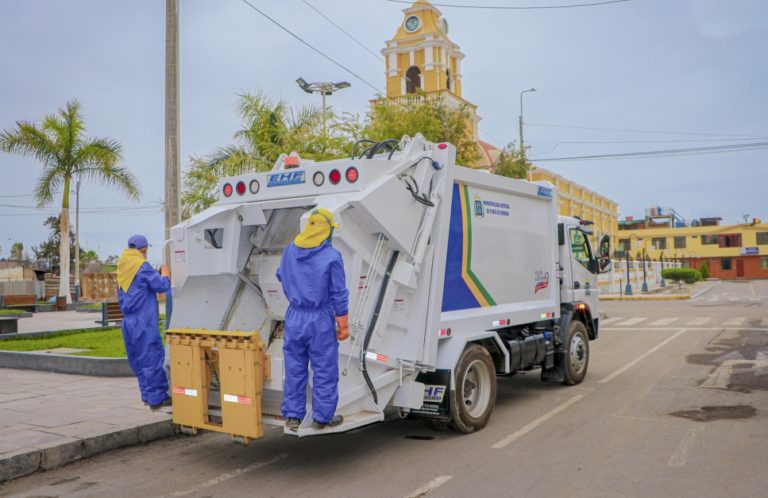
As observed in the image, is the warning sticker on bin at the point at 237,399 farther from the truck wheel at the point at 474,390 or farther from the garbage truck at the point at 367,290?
the truck wheel at the point at 474,390

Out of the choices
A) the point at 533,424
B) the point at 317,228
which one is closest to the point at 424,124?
the point at 533,424

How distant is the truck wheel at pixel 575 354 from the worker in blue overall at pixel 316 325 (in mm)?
4966

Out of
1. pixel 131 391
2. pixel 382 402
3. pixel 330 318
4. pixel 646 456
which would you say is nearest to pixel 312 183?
pixel 330 318

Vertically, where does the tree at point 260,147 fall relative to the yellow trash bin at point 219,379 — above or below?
above

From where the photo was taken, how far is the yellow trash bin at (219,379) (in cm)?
555

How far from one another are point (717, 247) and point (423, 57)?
2477 inches

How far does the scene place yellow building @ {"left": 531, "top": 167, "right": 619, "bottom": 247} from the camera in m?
57.2

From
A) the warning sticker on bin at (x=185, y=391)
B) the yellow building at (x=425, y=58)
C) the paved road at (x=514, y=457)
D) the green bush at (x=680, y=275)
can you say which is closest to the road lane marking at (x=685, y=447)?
the paved road at (x=514, y=457)

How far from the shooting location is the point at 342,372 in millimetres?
5758

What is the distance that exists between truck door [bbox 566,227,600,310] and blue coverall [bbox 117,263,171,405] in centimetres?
593

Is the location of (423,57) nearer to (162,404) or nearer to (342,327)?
(162,404)

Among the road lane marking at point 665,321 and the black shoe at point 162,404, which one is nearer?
the black shoe at point 162,404

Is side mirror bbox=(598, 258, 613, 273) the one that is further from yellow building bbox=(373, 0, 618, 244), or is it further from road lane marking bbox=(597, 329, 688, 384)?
yellow building bbox=(373, 0, 618, 244)

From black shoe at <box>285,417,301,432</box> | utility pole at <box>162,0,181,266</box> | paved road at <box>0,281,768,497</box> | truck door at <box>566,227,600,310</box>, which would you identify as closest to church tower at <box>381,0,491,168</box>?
utility pole at <box>162,0,181,266</box>
